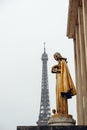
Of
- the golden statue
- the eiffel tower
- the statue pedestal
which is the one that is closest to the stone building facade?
the golden statue

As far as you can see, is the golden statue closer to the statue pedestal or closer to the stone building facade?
the statue pedestal

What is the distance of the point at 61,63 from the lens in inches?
846

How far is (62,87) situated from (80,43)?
8.49 metres

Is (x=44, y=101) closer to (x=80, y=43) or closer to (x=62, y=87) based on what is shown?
(x=80, y=43)

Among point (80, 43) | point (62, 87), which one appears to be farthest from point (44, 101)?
point (62, 87)

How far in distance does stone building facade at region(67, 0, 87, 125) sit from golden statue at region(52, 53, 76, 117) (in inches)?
146

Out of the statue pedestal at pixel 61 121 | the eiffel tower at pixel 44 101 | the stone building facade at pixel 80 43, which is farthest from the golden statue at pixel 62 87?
the eiffel tower at pixel 44 101

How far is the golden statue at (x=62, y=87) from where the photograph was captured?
20469 millimetres

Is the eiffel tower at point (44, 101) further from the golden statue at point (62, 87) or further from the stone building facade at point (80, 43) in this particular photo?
the golden statue at point (62, 87)

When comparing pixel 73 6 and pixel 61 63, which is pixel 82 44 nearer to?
pixel 73 6

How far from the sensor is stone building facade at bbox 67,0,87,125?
2604 cm

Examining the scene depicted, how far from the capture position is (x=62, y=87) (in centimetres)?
2086

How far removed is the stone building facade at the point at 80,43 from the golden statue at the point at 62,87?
371 cm

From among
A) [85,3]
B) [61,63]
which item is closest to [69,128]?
[61,63]
